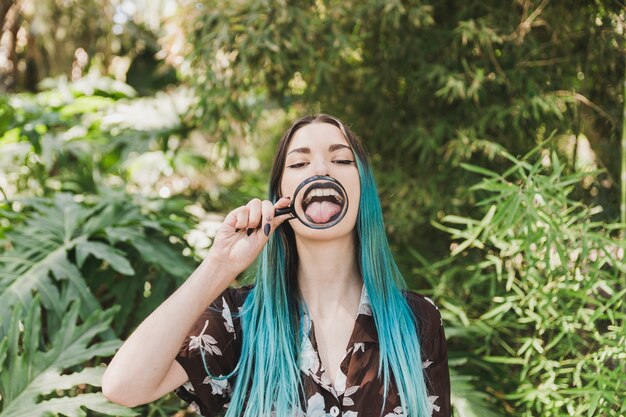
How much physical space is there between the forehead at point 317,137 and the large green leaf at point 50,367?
0.83 m

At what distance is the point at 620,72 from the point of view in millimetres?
2168

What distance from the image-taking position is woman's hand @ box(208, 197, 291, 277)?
1045mm

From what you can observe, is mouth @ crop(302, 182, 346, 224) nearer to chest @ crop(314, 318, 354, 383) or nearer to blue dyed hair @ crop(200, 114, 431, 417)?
blue dyed hair @ crop(200, 114, 431, 417)

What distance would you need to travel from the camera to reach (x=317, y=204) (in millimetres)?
1128

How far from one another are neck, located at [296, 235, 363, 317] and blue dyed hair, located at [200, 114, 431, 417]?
3 centimetres

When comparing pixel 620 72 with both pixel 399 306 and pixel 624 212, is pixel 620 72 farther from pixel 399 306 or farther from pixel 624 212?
pixel 399 306

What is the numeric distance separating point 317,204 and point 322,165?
8 cm

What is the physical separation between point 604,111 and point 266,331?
1.58 metres

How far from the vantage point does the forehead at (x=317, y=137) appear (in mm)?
1199

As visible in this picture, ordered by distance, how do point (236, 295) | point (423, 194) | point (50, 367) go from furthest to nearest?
1. point (423, 194)
2. point (50, 367)
3. point (236, 295)

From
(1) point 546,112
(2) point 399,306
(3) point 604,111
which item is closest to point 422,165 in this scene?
(1) point 546,112

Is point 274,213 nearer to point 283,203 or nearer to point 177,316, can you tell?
point 283,203

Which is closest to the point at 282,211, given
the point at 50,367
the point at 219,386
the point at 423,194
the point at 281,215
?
the point at 281,215

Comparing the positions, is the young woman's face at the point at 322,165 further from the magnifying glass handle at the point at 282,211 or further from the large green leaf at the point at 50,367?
the large green leaf at the point at 50,367
